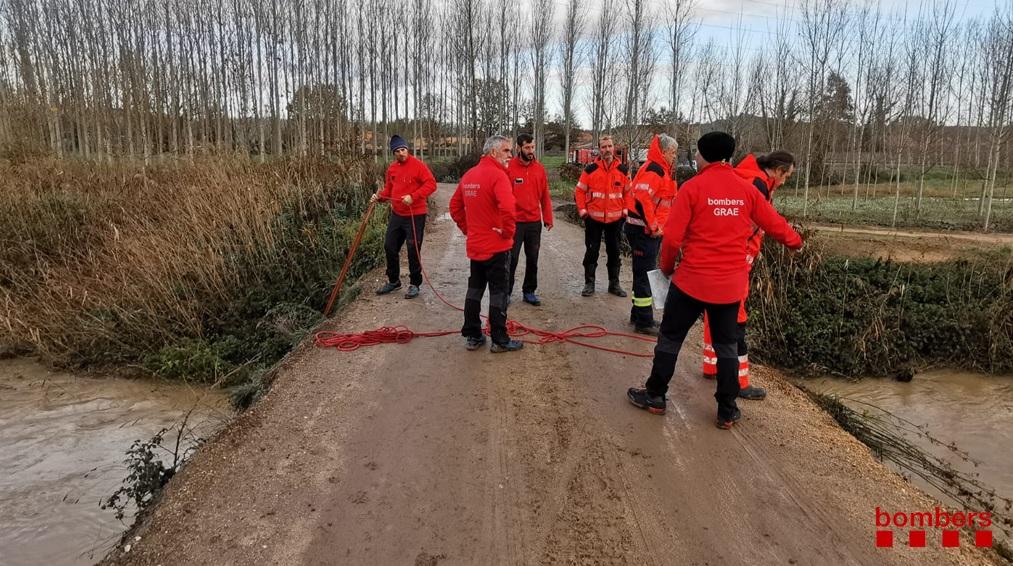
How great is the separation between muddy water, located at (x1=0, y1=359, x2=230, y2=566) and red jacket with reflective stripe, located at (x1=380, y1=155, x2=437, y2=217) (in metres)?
3.26

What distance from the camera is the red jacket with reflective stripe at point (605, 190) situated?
711 cm

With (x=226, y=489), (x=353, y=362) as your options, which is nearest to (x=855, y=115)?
(x=353, y=362)

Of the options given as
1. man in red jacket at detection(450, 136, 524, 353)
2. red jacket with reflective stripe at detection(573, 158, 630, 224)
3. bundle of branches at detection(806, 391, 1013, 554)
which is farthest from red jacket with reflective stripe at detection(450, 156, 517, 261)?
bundle of branches at detection(806, 391, 1013, 554)

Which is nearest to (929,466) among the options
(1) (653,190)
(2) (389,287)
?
(1) (653,190)

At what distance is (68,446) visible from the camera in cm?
636

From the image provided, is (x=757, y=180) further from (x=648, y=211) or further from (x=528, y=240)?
(x=528, y=240)

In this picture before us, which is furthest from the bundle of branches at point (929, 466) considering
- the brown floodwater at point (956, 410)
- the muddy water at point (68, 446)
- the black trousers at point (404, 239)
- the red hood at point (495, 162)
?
the muddy water at point (68, 446)

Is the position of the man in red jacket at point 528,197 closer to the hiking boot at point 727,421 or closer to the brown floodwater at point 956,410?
the hiking boot at point 727,421

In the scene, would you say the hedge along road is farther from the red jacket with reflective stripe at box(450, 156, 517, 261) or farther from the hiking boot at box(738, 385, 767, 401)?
the red jacket with reflective stripe at box(450, 156, 517, 261)

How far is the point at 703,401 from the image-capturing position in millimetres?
4961

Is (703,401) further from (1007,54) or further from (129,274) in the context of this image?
(1007,54)

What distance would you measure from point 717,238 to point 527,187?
10.9 feet

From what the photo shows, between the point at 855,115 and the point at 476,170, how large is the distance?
1943 centimetres

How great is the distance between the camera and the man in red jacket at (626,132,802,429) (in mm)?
4078
